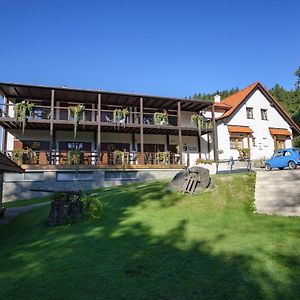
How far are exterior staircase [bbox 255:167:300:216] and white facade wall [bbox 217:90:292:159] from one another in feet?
47.1

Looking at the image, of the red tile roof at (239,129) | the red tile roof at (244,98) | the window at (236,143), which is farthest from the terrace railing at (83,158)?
the red tile roof at (244,98)

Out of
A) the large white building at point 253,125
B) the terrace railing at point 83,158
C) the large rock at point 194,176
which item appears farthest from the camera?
the large white building at point 253,125

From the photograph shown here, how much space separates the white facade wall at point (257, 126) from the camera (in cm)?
2908

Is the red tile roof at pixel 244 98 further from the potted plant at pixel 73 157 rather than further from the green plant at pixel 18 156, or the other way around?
the green plant at pixel 18 156

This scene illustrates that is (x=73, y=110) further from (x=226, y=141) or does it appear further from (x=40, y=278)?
(x=40, y=278)

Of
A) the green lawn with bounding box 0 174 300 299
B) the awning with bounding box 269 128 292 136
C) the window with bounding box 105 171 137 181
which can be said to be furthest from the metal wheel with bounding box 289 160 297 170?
the awning with bounding box 269 128 292 136

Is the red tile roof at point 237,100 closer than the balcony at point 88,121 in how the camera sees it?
No

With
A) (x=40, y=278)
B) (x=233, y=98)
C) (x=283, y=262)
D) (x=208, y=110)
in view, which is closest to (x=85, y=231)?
(x=40, y=278)

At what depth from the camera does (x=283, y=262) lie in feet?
21.5

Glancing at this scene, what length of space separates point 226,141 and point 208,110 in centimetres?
349

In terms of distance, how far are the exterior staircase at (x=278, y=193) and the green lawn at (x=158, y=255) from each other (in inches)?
23.7

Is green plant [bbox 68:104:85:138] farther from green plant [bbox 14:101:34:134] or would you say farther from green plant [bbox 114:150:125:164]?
green plant [bbox 114:150:125:164]

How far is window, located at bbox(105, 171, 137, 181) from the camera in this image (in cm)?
2270

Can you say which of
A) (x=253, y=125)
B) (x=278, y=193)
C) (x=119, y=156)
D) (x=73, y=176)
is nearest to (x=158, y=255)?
(x=278, y=193)
